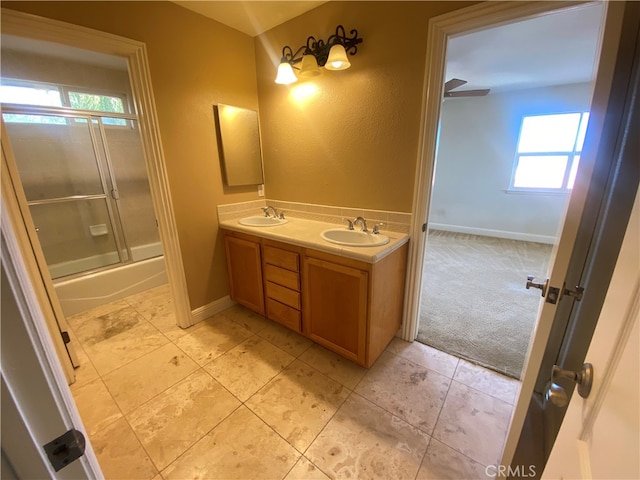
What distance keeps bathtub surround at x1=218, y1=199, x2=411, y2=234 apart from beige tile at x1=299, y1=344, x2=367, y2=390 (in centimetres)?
99

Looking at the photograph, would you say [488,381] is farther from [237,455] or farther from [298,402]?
[237,455]

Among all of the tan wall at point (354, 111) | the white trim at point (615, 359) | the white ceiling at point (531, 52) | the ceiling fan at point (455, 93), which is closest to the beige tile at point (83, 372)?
the tan wall at point (354, 111)

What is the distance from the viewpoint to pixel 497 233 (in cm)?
478

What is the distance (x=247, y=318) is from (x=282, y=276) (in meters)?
0.71

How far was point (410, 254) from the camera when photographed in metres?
1.88

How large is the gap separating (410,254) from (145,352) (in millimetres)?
2100

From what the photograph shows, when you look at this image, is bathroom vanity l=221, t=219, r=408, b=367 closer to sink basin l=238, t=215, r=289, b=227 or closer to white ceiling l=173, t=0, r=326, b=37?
sink basin l=238, t=215, r=289, b=227

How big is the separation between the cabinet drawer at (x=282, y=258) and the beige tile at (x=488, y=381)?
1.29m

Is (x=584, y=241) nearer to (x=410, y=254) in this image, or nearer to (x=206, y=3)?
(x=410, y=254)

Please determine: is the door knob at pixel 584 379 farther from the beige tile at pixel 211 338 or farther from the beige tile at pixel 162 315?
the beige tile at pixel 162 315

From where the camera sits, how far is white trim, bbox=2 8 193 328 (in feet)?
4.57

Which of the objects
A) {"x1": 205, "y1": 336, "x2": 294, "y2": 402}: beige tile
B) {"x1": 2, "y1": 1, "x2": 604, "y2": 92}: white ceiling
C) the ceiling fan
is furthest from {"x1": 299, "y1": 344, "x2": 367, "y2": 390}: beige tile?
the ceiling fan

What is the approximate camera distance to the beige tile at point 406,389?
1.47 meters

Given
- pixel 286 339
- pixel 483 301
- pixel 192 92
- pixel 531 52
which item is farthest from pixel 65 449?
pixel 531 52
